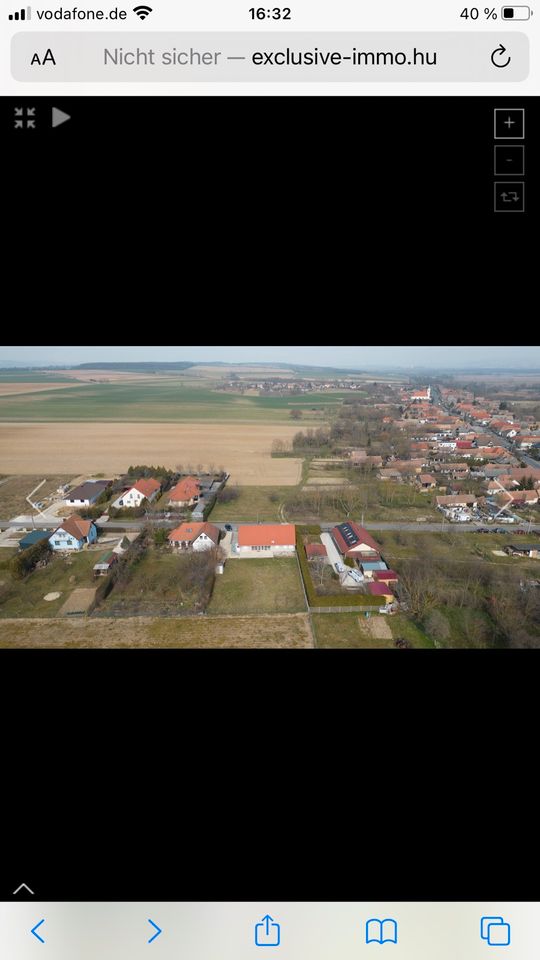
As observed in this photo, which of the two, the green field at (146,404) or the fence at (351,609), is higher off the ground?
the green field at (146,404)

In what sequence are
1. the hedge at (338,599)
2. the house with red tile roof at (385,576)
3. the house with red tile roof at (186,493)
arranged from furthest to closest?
the house with red tile roof at (186,493) < the house with red tile roof at (385,576) < the hedge at (338,599)

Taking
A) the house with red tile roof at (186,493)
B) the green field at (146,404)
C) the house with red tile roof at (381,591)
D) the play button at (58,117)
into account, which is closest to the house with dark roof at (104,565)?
the house with red tile roof at (186,493)

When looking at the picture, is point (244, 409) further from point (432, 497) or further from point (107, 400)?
point (432, 497)

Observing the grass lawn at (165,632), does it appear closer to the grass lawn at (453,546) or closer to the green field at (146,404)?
the grass lawn at (453,546)

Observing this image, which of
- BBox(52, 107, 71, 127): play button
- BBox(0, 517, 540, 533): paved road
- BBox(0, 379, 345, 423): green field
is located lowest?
BBox(0, 517, 540, 533): paved road

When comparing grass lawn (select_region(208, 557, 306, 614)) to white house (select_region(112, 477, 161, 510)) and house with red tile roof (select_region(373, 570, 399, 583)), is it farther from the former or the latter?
white house (select_region(112, 477, 161, 510))
